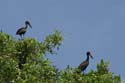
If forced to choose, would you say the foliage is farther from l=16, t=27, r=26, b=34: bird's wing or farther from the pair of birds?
l=16, t=27, r=26, b=34: bird's wing

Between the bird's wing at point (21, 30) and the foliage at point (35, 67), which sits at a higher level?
the bird's wing at point (21, 30)

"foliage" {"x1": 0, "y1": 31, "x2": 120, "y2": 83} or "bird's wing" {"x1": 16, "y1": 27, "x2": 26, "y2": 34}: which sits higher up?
"bird's wing" {"x1": 16, "y1": 27, "x2": 26, "y2": 34}

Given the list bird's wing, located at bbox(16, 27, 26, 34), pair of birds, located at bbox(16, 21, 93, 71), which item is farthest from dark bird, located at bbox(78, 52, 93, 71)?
bird's wing, located at bbox(16, 27, 26, 34)

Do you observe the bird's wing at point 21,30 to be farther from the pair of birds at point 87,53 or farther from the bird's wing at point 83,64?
the bird's wing at point 83,64

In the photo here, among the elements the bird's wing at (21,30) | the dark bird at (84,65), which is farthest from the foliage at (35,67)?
the bird's wing at (21,30)

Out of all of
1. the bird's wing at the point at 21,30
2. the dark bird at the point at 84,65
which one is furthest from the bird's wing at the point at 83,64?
the bird's wing at the point at 21,30

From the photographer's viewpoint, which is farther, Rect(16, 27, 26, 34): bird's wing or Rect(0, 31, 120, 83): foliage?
Rect(16, 27, 26, 34): bird's wing

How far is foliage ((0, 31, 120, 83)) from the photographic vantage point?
36.3m

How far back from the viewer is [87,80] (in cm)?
3647

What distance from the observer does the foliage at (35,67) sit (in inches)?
1430

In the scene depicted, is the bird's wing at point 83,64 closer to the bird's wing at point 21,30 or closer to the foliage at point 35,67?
the foliage at point 35,67

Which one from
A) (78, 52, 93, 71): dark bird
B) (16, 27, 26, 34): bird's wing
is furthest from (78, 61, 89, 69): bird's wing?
(16, 27, 26, 34): bird's wing

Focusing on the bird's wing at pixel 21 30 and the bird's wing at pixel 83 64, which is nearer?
the bird's wing at pixel 83 64

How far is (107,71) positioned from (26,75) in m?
4.36
